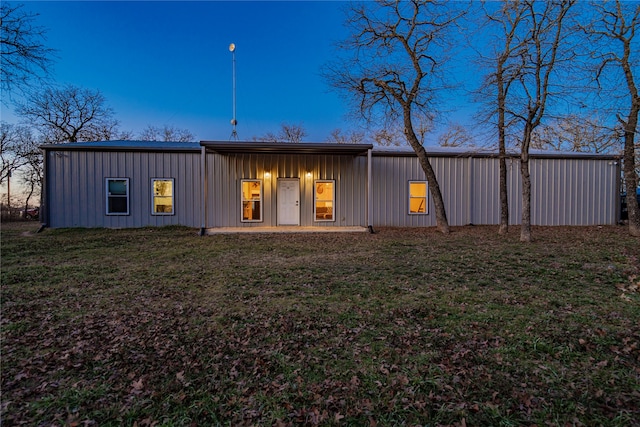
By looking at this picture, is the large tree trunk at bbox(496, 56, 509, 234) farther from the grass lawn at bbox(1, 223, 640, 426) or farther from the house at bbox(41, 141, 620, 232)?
the grass lawn at bbox(1, 223, 640, 426)

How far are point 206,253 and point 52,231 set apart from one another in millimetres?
7337

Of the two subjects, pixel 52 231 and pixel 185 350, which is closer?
pixel 185 350

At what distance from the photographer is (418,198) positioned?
1324 cm

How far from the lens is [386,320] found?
3.76m

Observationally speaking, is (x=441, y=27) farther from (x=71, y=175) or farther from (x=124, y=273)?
(x=71, y=175)

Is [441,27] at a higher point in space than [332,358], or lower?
higher

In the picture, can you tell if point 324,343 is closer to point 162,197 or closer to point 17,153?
point 162,197

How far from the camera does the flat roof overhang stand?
35.3 ft

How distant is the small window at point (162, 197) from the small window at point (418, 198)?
31.2 ft

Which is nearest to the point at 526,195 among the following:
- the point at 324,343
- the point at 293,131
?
the point at 324,343

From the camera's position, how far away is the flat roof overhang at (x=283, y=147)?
35.3 feet

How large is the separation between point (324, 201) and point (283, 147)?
9.98 ft

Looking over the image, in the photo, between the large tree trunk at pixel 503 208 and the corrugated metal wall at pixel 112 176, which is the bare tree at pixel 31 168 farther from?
the large tree trunk at pixel 503 208

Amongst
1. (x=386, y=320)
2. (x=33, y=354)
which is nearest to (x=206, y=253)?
(x=33, y=354)
